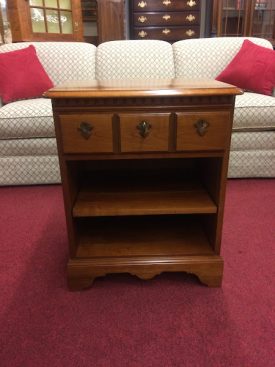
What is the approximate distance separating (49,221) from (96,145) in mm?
761

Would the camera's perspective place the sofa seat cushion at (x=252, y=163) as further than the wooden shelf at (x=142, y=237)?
Yes

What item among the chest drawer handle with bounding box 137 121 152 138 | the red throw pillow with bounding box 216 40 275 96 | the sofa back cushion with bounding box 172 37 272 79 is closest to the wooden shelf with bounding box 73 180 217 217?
the chest drawer handle with bounding box 137 121 152 138

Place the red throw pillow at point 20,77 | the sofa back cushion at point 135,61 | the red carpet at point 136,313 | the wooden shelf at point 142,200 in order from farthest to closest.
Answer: the sofa back cushion at point 135,61 < the red throw pillow at point 20,77 < the wooden shelf at point 142,200 < the red carpet at point 136,313

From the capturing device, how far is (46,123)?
1789mm

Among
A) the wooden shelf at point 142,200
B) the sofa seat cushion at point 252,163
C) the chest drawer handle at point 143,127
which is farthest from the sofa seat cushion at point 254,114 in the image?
the chest drawer handle at point 143,127

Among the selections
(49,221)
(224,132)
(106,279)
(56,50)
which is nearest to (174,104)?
(224,132)

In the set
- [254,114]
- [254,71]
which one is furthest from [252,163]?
[254,71]

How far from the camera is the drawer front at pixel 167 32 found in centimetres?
404

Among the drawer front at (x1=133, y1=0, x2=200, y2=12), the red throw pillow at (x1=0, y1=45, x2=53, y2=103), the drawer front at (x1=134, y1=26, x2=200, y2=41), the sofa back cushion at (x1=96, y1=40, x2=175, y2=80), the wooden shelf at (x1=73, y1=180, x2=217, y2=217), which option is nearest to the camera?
the wooden shelf at (x1=73, y1=180, x2=217, y2=217)

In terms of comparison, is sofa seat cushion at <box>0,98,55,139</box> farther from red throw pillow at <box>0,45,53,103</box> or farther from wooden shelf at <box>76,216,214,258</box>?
wooden shelf at <box>76,216,214,258</box>

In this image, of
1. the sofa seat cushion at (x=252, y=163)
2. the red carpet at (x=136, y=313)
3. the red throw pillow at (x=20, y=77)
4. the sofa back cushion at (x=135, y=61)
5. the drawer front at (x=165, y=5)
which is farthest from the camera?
the drawer front at (x=165, y=5)

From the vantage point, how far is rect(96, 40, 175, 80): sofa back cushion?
2.24 m

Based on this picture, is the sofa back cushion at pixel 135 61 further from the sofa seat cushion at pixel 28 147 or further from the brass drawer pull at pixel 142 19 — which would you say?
the brass drawer pull at pixel 142 19

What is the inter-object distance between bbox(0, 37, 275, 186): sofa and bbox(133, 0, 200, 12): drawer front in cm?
195
